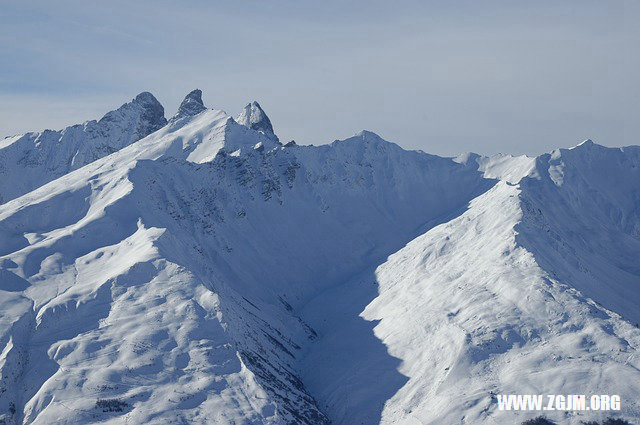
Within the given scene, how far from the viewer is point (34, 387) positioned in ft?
446

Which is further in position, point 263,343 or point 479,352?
point 263,343

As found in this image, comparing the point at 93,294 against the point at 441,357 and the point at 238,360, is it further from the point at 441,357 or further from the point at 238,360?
the point at 441,357

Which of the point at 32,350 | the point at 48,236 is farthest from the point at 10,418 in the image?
the point at 48,236

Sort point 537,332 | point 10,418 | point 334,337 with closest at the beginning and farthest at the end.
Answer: point 10,418
point 537,332
point 334,337

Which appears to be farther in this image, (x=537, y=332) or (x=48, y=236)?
(x=48, y=236)

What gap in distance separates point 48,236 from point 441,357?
96.5 m

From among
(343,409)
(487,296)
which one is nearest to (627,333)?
(487,296)

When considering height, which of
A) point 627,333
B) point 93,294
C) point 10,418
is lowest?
point 627,333

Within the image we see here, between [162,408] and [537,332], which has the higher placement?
[162,408]

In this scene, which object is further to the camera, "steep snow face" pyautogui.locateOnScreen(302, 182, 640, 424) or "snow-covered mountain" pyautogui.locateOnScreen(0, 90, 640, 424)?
"steep snow face" pyautogui.locateOnScreen(302, 182, 640, 424)

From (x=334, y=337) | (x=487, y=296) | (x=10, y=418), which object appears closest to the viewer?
(x=10, y=418)

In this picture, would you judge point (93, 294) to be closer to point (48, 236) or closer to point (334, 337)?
point (48, 236)

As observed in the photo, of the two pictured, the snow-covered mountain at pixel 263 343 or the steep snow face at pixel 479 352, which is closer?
the snow-covered mountain at pixel 263 343

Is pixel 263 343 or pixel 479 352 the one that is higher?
pixel 263 343
